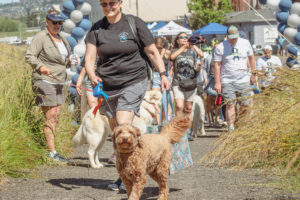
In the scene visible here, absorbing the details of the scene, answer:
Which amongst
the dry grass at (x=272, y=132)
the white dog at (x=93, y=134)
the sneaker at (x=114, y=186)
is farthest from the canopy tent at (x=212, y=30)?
the sneaker at (x=114, y=186)

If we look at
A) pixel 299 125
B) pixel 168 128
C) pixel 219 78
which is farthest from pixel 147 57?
pixel 219 78

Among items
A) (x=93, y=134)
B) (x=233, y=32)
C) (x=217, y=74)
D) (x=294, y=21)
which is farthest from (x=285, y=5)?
(x=93, y=134)

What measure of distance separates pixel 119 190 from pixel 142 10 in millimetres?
64732

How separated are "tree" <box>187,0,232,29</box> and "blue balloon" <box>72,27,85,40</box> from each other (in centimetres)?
4552

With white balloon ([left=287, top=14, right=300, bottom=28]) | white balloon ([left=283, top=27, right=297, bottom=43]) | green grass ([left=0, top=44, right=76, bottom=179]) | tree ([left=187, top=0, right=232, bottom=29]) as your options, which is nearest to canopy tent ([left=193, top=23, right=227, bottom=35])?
tree ([left=187, top=0, right=232, bottom=29])

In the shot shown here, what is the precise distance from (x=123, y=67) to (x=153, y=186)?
150cm

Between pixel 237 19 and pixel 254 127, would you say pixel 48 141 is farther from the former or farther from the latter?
pixel 237 19

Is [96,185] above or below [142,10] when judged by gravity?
above

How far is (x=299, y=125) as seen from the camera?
17.5 ft

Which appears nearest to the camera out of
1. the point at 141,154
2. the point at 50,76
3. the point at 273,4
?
the point at 141,154

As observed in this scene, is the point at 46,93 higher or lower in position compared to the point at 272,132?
lower

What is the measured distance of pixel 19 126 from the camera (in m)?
A: 8.02

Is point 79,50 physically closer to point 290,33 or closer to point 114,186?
point 290,33

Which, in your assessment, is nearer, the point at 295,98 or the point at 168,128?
the point at 295,98
